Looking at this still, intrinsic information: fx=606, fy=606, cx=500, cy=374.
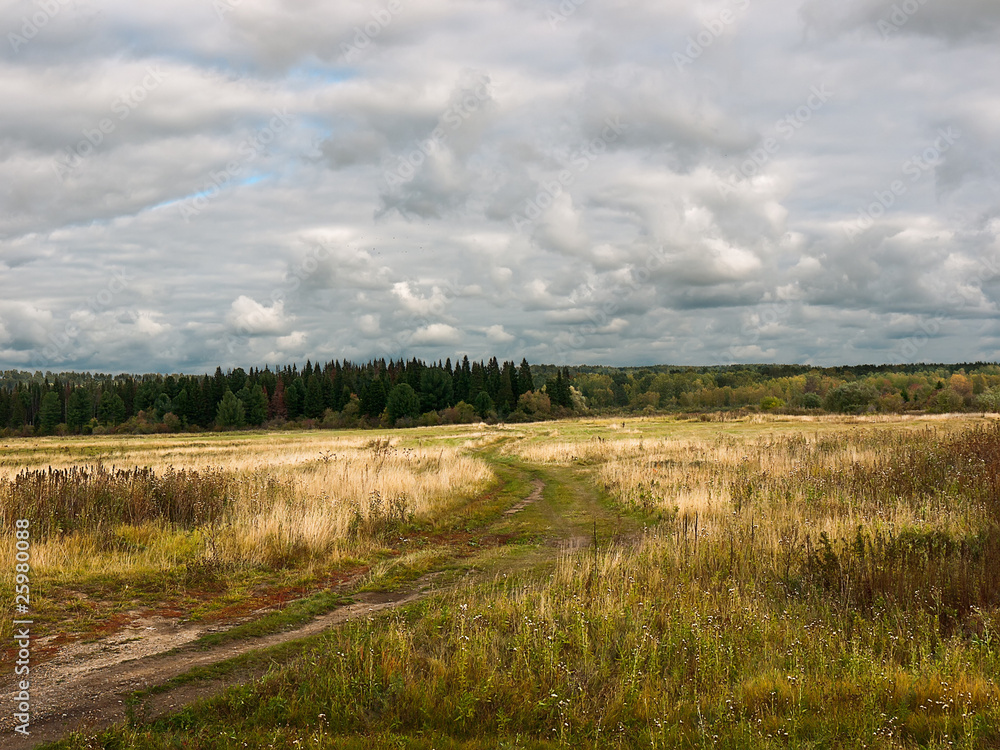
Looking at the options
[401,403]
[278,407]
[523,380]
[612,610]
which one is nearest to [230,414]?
[278,407]

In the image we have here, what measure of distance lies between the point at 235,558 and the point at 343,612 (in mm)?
3497

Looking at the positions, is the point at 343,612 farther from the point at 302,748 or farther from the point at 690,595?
the point at 690,595

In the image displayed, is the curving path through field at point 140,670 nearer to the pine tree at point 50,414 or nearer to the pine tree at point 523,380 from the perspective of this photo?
the pine tree at point 523,380

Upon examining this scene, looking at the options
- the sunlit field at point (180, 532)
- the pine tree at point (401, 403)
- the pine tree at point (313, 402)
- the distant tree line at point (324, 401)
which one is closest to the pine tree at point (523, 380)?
the distant tree line at point (324, 401)

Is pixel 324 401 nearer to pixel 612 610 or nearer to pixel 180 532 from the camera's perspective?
pixel 180 532

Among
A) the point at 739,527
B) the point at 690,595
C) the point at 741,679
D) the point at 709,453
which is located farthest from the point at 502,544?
the point at 709,453

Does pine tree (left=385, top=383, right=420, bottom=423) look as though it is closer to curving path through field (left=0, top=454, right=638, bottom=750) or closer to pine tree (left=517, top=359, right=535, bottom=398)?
pine tree (left=517, top=359, right=535, bottom=398)

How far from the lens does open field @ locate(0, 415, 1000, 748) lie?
17.8 feet

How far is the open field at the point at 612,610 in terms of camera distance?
5426 mm

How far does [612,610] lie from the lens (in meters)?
7.81

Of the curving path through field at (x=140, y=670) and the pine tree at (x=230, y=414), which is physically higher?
the curving path through field at (x=140, y=670)

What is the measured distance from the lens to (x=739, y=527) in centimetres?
1231

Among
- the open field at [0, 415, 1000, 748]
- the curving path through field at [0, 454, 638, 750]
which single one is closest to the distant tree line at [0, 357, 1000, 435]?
→ the open field at [0, 415, 1000, 748]

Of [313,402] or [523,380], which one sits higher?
[523,380]
